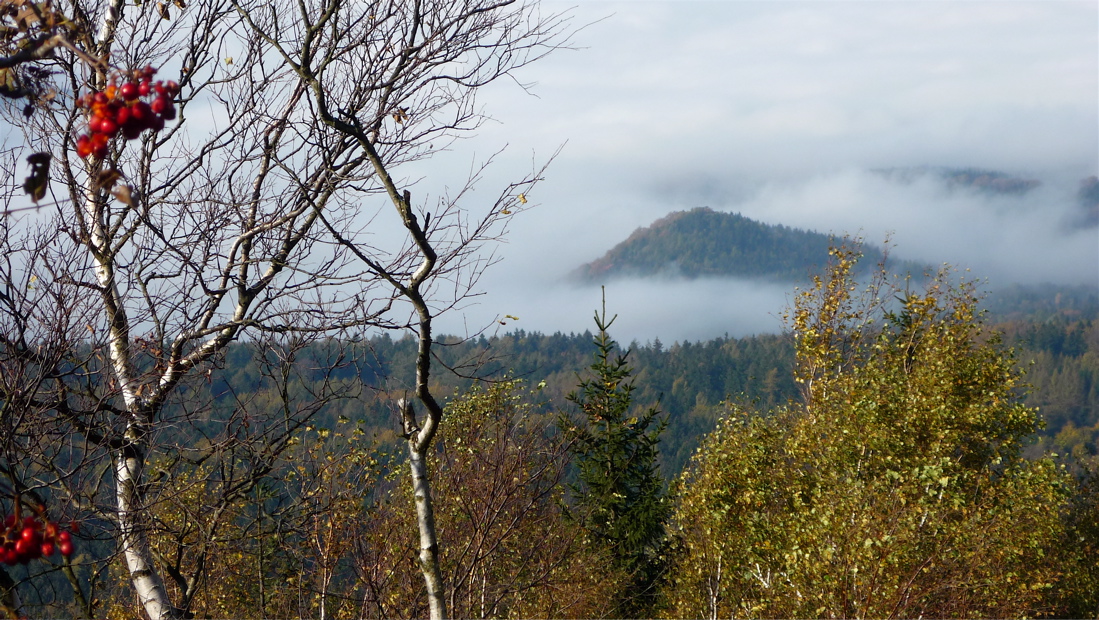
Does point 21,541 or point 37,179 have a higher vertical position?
point 37,179

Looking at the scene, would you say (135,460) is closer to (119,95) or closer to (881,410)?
(119,95)

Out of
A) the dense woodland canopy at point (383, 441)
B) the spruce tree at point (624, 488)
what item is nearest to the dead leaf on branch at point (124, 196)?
the dense woodland canopy at point (383, 441)

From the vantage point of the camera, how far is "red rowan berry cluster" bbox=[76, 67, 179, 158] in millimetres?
2082

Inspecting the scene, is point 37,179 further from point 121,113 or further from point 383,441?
Answer: point 383,441

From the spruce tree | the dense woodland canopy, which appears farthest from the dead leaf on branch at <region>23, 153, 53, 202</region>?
the spruce tree

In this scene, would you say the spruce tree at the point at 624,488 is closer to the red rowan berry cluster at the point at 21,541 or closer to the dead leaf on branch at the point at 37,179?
the red rowan berry cluster at the point at 21,541

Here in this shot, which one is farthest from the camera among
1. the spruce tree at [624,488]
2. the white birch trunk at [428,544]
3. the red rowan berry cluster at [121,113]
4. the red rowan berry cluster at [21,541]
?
the spruce tree at [624,488]

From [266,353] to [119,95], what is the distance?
3964 millimetres

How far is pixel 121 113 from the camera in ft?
6.85

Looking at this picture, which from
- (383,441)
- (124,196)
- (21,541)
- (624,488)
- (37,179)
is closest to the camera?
(124,196)

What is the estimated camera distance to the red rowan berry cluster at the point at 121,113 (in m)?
2.08

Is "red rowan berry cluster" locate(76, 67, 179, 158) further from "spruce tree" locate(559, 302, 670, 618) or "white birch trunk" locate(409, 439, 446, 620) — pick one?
"spruce tree" locate(559, 302, 670, 618)

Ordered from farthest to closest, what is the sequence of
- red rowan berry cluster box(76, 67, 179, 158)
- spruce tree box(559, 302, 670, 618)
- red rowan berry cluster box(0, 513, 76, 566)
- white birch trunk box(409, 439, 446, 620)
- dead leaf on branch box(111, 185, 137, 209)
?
1. spruce tree box(559, 302, 670, 618)
2. white birch trunk box(409, 439, 446, 620)
3. red rowan berry cluster box(0, 513, 76, 566)
4. red rowan berry cluster box(76, 67, 179, 158)
5. dead leaf on branch box(111, 185, 137, 209)

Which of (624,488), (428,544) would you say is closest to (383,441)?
(428,544)
